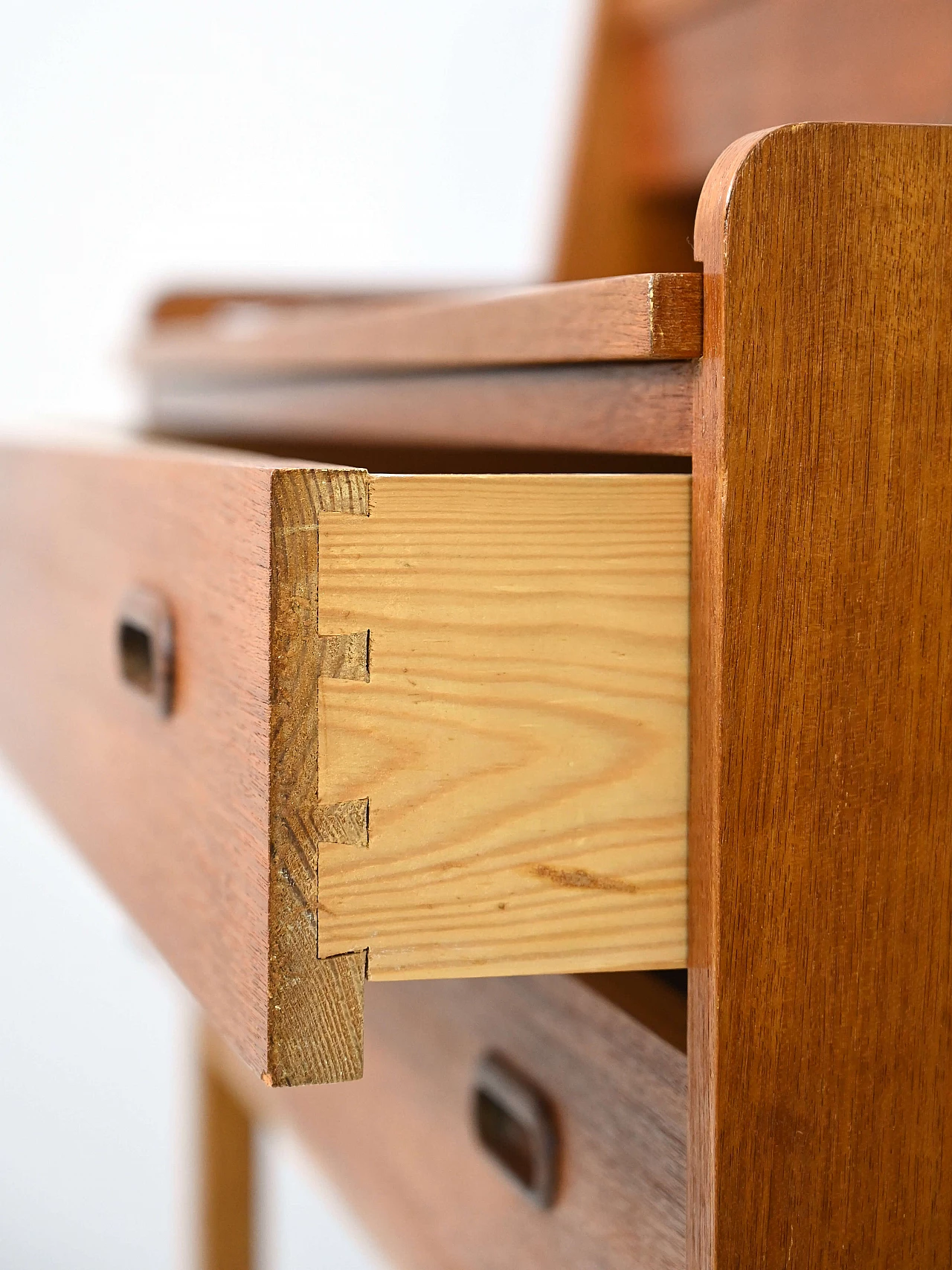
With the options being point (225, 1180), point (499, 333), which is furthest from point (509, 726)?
point (225, 1180)

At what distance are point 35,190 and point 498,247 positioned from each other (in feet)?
2.25

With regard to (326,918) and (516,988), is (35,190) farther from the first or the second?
(326,918)

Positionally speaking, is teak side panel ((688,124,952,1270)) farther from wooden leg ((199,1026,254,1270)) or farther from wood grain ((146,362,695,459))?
wooden leg ((199,1026,254,1270))

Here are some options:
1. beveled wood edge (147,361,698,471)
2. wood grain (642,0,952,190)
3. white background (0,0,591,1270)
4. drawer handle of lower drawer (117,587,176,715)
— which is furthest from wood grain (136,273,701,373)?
white background (0,0,591,1270)

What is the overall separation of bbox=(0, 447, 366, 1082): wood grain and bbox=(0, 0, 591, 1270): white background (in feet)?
4.16

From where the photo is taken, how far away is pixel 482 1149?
2.09 ft

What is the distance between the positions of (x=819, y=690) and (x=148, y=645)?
0.85ft

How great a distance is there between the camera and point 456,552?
0.38 meters

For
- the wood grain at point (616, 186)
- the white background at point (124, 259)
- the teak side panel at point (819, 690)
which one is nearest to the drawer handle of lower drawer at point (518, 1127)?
the teak side panel at point (819, 690)

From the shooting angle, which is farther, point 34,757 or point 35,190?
point 35,190

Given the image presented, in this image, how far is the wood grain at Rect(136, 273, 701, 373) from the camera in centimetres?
39

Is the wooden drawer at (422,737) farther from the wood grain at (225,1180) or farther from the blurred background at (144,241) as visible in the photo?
the blurred background at (144,241)

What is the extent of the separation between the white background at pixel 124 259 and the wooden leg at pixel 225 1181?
15.9 inches

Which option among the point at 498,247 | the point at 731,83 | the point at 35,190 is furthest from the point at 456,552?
the point at 35,190
